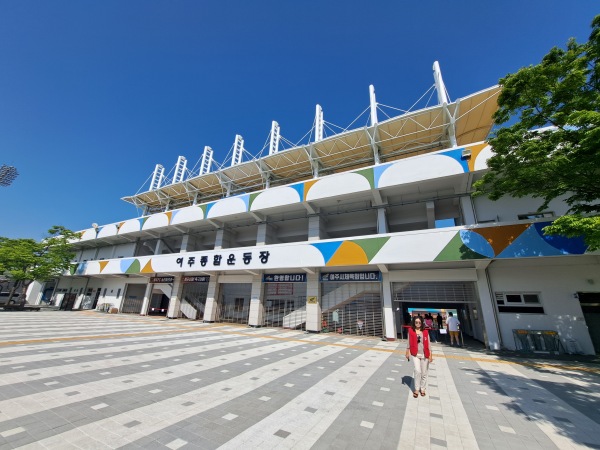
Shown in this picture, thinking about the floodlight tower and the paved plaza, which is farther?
the floodlight tower

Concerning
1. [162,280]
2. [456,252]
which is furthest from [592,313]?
[162,280]

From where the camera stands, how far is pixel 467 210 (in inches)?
571

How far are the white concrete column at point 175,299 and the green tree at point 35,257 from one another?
17.9m

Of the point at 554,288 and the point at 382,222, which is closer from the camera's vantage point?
the point at 554,288

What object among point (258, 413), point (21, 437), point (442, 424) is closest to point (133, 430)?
point (21, 437)

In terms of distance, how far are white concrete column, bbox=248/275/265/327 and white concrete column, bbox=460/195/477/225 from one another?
1551cm

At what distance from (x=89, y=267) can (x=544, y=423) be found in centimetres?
4177

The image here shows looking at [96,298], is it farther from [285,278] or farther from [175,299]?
[285,278]

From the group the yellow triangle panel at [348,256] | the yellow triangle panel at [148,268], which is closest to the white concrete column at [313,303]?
the yellow triangle panel at [348,256]

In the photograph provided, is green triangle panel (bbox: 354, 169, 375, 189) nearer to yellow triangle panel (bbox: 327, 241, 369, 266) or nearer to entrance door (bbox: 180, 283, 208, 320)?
yellow triangle panel (bbox: 327, 241, 369, 266)

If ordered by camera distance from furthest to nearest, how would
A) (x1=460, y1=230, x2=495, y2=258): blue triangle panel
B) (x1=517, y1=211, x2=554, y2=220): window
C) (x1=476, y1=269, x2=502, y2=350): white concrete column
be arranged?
(x1=517, y1=211, x2=554, y2=220): window → (x1=476, y1=269, x2=502, y2=350): white concrete column → (x1=460, y1=230, x2=495, y2=258): blue triangle panel

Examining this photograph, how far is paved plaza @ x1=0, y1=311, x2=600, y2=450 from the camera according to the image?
12.6 feet

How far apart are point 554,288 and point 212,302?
2380 centimetres

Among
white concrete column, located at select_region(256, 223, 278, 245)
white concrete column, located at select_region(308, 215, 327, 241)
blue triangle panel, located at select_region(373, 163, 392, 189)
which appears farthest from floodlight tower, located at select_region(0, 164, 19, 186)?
blue triangle panel, located at select_region(373, 163, 392, 189)
